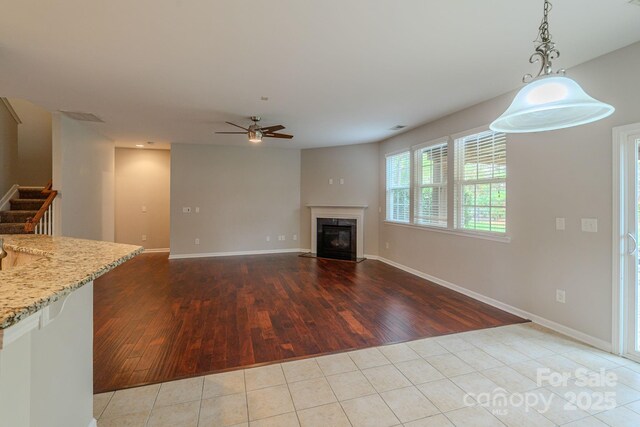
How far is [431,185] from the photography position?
188 inches

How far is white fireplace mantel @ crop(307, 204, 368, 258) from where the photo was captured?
6.43 metres

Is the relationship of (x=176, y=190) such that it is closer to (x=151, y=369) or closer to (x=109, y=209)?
(x=109, y=209)

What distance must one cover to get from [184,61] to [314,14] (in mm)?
1413

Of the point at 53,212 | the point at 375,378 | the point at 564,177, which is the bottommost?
the point at 375,378

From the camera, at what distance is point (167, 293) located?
4.05 meters

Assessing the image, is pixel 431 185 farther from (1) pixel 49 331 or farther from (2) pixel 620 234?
(1) pixel 49 331

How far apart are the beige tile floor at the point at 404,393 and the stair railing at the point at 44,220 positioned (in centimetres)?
325

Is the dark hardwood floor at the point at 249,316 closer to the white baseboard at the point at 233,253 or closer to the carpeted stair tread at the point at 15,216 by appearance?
the white baseboard at the point at 233,253

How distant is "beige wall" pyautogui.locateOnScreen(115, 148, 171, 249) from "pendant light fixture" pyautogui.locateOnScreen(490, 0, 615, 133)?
739 cm

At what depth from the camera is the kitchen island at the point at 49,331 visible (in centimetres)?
75

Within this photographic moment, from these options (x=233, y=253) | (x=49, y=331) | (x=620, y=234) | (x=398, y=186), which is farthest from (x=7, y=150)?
(x=620, y=234)

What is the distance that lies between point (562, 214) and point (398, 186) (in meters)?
3.03

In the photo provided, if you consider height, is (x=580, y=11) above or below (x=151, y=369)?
above

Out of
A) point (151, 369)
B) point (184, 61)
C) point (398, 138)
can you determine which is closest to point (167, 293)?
point (151, 369)
